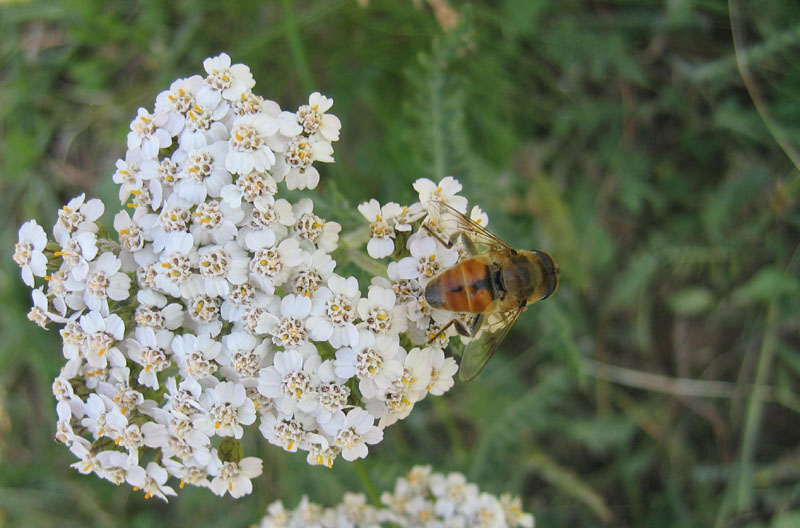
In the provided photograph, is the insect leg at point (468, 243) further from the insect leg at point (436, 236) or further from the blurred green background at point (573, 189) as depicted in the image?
the blurred green background at point (573, 189)

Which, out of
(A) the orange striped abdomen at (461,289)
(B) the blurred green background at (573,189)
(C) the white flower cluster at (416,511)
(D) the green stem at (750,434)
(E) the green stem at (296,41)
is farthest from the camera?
(D) the green stem at (750,434)

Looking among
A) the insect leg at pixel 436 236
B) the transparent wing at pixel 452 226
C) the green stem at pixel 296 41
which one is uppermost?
the green stem at pixel 296 41

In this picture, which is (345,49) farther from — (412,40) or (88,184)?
(88,184)

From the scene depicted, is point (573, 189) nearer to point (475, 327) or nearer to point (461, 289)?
point (475, 327)

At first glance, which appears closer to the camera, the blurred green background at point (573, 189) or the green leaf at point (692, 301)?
the blurred green background at point (573, 189)

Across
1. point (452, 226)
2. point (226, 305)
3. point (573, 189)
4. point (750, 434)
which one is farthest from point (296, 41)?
point (750, 434)

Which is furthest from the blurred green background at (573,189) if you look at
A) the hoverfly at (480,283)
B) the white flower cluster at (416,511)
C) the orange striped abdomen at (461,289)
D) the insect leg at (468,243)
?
the orange striped abdomen at (461,289)
